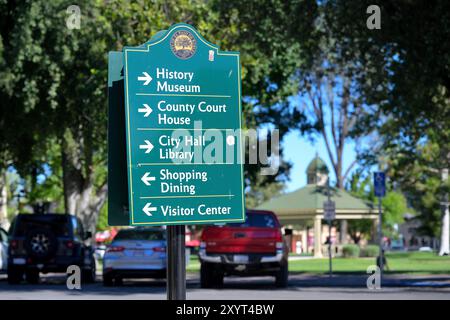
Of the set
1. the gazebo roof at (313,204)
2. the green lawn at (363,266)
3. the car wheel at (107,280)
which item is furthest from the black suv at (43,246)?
the gazebo roof at (313,204)

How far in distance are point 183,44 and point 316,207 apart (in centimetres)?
4991

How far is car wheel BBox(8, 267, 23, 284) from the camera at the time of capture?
23.6 metres

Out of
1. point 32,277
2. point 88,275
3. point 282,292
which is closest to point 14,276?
point 32,277

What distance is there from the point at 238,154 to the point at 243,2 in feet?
68.1

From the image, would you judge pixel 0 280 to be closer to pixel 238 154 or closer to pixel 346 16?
pixel 346 16

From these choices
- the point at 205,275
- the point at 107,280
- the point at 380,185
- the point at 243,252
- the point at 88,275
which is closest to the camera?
the point at 243,252

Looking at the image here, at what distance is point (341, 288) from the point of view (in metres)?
20.9

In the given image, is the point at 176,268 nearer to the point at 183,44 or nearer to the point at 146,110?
the point at 146,110

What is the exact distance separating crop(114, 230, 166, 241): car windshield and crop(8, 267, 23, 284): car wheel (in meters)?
2.88

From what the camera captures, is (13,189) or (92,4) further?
(13,189)

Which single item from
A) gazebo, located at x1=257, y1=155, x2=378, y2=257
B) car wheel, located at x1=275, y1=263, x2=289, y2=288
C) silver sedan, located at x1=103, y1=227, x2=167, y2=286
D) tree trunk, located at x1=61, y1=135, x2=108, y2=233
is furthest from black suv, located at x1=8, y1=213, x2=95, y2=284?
gazebo, located at x1=257, y1=155, x2=378, y2=257

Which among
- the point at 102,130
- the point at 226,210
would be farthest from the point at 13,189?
the point at 226,210

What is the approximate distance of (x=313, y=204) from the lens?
57688 mm

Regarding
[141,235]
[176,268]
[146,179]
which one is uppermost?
[146,179]
